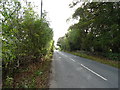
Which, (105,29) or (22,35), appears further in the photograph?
(105,29)

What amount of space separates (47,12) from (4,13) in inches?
228

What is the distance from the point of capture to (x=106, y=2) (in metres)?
14.5

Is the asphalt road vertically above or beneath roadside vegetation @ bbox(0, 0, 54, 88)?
beneath

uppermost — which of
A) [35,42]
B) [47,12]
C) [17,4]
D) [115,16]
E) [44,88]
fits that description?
[115,16]

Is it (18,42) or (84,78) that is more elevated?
(18,42)

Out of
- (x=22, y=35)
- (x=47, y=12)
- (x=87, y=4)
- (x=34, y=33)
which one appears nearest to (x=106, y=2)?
(x=87, y=4)

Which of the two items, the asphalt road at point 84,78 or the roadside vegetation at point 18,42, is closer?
the roadside vegetation at point 18,42

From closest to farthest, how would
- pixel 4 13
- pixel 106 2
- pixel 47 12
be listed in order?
pixel 4 13
pixel 47 12
pixel 106 2

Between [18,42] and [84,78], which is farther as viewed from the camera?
[84,78]

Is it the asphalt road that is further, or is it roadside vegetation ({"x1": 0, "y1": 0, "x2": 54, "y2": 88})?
the asphalt road

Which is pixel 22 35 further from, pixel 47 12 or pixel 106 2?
pixel 106 2

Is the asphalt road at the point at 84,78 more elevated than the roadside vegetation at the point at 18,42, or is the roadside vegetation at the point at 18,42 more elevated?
the roadside vegetation at the point at 18,42

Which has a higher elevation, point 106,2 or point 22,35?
point 106,2

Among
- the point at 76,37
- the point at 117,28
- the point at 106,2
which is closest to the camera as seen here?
the point at 117,28
